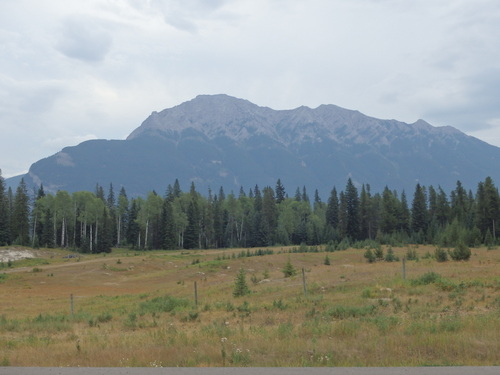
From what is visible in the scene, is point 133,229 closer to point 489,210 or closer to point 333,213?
point 333,213

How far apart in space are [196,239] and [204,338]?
10836cm

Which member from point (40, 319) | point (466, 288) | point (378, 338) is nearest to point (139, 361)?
point (378, 338)

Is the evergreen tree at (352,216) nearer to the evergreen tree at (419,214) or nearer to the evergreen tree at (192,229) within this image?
the evergreen tree at (419,214)

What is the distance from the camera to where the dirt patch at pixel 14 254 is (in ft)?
246

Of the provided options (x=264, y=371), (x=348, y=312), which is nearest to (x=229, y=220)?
(x=348, y=312)

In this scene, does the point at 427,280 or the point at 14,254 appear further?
the point at 14,254

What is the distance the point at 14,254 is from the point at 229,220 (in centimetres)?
6513

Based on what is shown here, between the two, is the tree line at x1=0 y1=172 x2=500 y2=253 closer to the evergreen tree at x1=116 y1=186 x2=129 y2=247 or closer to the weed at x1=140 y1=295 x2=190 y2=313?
the evergreen tree at x1=116 y1=186 x2=129 y2=247

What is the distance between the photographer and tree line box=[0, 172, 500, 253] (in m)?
98.1

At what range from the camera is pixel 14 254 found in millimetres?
77062

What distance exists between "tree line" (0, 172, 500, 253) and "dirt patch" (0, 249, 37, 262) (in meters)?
12.7

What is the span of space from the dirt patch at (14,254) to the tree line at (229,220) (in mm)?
12721

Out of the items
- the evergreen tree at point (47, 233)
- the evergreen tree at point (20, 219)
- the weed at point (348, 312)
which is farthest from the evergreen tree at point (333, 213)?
the weed at point (348, 312)

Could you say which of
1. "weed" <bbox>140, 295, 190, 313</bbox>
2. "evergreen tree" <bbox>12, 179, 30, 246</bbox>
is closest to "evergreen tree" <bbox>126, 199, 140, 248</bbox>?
"evergreen tree" <bbox>12, 179, 30, 246</bbox>
